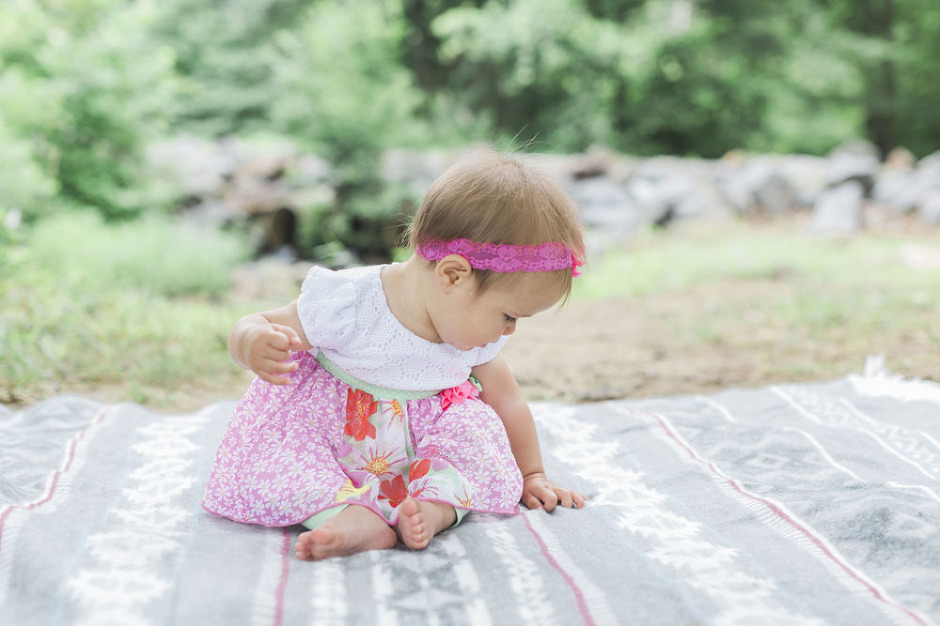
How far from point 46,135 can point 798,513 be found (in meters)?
6.05

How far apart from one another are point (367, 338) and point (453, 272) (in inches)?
10.5

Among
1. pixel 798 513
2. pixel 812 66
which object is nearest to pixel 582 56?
pixel 812 66

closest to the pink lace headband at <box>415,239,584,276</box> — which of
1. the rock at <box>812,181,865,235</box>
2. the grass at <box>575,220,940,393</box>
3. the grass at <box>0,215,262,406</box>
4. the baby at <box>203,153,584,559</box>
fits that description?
the baby at <box>203,153,584,559</box>

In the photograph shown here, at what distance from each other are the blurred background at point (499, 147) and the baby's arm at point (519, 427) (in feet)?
2.00

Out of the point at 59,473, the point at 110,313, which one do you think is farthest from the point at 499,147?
the point at 59,473

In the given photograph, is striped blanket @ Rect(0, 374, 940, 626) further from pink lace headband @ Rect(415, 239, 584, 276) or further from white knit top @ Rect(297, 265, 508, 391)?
pink lace headband @ Rect(415, 239, 584, 276)

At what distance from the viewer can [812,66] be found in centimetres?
1280

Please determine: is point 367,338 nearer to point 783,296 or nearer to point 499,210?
point 499,210

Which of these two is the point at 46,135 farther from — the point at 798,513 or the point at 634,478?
the point at 798,513

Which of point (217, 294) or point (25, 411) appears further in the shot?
point (217, 294)

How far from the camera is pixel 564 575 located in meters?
1.51

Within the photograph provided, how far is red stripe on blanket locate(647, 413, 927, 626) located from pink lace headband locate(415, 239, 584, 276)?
28.7 inches

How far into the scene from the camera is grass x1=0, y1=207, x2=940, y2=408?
3335 millimetres

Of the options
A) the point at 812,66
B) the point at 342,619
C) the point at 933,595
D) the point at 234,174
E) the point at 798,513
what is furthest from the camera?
the point at 812,66
